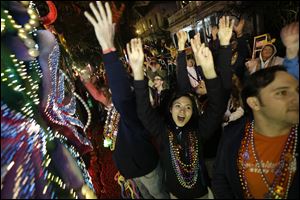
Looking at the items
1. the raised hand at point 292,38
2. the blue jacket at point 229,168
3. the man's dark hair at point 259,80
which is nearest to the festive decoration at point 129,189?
the blue jacket at point 229,168

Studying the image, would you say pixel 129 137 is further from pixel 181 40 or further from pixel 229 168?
pixel 181 40

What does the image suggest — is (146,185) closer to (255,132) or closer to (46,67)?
(255,132)

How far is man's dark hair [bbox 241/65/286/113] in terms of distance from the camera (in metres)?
2.03

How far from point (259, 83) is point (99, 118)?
7619 mm

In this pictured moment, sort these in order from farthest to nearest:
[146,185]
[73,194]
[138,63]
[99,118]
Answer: [99,118] < [146,185] < [138,63] < [73,194]

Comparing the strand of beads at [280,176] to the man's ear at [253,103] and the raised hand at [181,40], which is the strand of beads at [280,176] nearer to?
the man's ear at [253,103]

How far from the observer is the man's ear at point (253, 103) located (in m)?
2.12

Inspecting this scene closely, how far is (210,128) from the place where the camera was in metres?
2.57

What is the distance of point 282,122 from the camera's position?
2010 millimetres

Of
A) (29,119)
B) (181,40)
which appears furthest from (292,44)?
(29,119)

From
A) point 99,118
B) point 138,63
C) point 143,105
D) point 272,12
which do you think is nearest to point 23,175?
point 143,105

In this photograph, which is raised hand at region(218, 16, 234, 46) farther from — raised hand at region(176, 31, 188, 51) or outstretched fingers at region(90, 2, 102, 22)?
outstretched fingers at region(90, 2, 102, 22)

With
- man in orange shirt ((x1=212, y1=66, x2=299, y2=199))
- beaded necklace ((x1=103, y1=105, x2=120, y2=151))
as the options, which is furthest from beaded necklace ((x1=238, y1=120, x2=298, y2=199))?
beaded necklace ((x1=103, y1=105, x2=120, y2=151))

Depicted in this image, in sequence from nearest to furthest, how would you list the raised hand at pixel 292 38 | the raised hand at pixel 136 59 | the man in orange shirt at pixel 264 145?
the raised hand at pixel 292 38 < the man in orange shirt at pixel 264 145 < the raised hand at pixel 136 59
